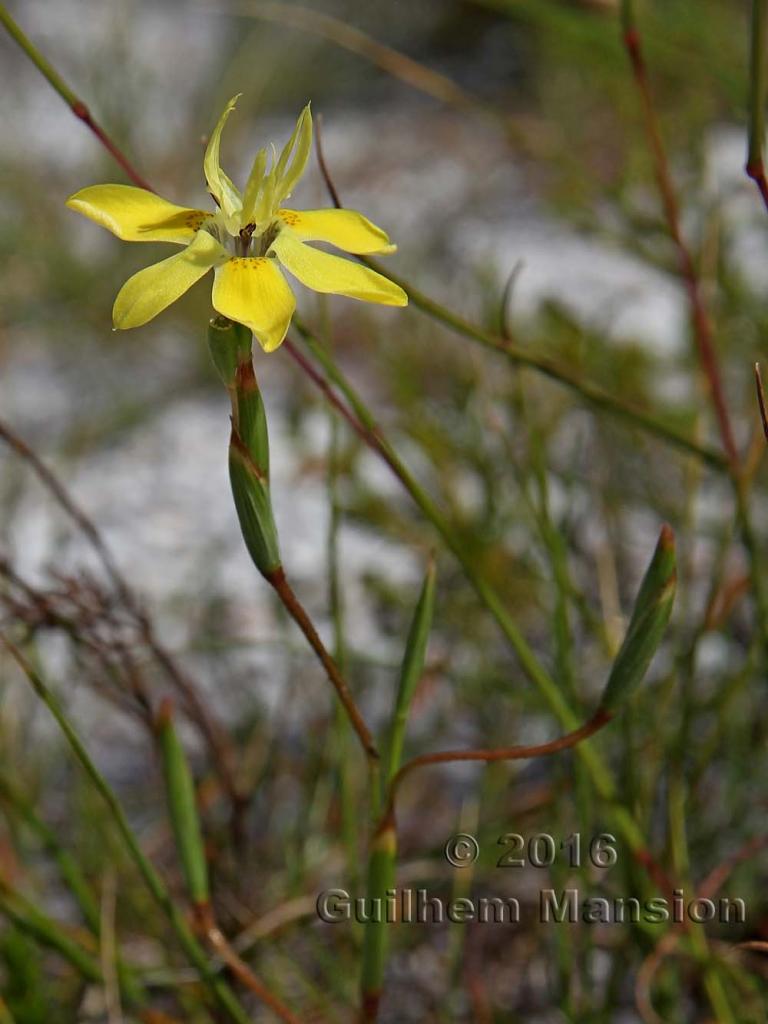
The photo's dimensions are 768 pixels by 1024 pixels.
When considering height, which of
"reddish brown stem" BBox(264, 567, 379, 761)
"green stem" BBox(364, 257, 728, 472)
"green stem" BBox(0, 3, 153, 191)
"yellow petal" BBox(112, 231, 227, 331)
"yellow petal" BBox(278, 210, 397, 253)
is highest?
"green stem" BBox(0, 3, 153, 191)

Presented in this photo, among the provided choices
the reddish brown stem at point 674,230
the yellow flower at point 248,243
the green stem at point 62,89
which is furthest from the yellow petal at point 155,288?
the reddish brown stem at point 674,230

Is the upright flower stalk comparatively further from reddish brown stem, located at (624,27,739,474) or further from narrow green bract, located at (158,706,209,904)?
reddish brown stem, located at (624,27,739,474)

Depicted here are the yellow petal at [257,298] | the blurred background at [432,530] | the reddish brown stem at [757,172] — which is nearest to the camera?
the yellow petal at [257,298]

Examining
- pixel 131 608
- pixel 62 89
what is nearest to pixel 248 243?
pixel 62 89

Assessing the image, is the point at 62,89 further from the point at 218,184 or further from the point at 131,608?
the point at 131,608

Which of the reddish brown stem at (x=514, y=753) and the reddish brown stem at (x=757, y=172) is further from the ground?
the reddish brown stem at (x=757, y=172)

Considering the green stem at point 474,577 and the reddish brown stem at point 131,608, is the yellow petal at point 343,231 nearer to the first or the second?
the green stem at point 474,577

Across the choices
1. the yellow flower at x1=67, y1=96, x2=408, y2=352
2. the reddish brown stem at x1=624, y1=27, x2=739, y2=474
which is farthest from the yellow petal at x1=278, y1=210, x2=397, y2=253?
the reddish brown stem at x1=624, y1=27, x2=739, y2=474
